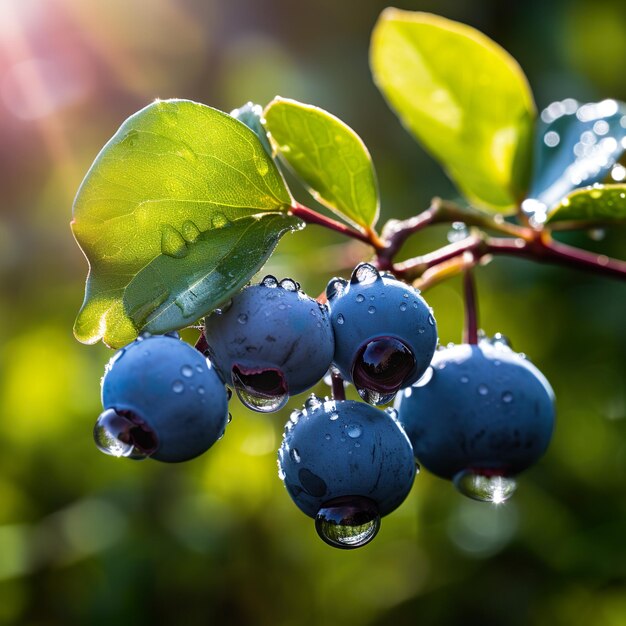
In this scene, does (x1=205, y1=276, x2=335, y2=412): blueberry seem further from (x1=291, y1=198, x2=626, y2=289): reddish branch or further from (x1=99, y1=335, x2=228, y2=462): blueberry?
(x1=291, y1=198, x2=626, y2=289): reddish branch

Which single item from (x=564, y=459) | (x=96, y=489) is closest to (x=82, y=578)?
(x=96, y=489)

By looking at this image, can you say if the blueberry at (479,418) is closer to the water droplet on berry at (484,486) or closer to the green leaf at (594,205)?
the water droplet on berry at (484,486)

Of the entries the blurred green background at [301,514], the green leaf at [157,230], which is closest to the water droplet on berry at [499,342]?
the green leaf at [157,230]

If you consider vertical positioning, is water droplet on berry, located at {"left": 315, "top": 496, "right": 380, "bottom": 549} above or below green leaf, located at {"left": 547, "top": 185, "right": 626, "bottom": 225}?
below

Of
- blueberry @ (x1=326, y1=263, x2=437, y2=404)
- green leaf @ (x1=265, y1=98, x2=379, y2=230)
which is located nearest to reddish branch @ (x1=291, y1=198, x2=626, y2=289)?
green leaf @ (x1=265, y1=98, x2=379, y2=230)

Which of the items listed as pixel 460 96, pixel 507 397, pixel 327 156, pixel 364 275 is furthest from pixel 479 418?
pixel 460 96

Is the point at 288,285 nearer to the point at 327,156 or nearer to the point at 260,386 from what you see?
the point at 260,386
